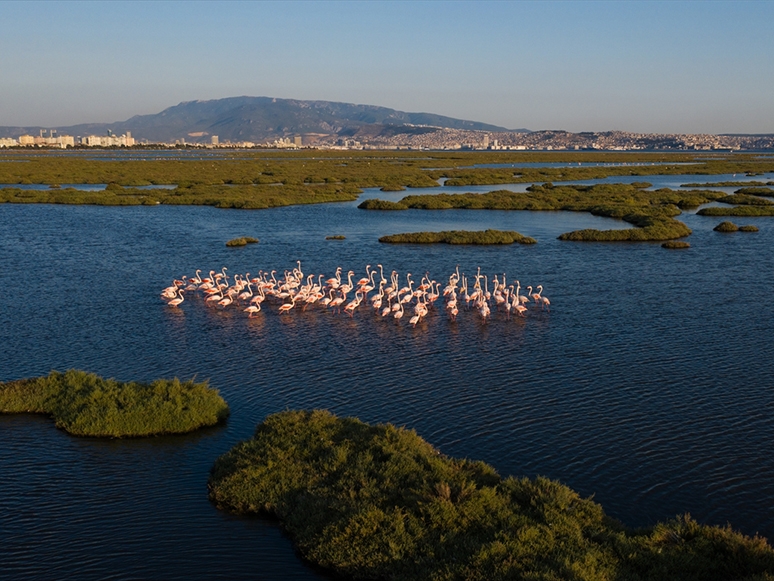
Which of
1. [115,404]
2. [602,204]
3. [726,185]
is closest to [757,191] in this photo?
[726,185]

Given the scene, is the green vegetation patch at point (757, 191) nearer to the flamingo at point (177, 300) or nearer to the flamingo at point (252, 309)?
the flamingo at point (252, 309)

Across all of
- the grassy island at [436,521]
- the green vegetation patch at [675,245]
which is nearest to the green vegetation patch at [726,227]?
the green vegetation patch at [675,245]

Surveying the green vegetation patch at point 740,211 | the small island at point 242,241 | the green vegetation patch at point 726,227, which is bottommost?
the small island at point 242,241

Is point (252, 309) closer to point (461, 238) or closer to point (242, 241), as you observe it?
point (242, 241)

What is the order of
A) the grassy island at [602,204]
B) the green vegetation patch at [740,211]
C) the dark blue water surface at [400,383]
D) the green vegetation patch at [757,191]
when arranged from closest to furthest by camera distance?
1. the dark blue water surface at [400,383]
2. the grassy island at [602,204]
3. the green vegetation patch at [740,211]
4. the green vegetation patch at [757,191]

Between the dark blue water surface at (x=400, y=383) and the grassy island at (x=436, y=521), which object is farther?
the dark blue water surface at (x=400, y=383)

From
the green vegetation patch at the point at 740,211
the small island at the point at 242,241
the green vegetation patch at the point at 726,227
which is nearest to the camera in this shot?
the small island at the point at 242,241

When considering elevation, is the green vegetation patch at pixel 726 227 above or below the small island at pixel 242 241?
above

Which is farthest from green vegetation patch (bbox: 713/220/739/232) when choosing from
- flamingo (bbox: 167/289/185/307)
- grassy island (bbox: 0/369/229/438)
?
grassy island (bbox: 0/369/229/438)
